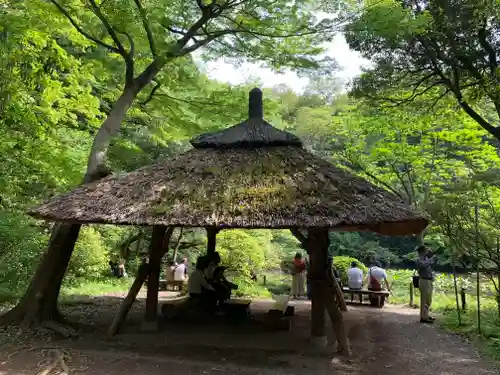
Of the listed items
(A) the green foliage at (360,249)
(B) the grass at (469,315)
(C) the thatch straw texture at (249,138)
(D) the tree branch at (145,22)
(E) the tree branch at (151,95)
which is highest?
(D) the tree branch at (145,22)

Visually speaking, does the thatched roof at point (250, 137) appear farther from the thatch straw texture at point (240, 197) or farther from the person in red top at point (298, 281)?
the person in red top at point (298, 281)

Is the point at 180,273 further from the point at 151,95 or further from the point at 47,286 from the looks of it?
the point at 47,286

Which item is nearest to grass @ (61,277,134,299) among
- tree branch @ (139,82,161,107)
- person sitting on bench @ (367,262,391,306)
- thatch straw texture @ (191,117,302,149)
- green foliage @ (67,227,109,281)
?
green foliage @ (67,227,109,281)

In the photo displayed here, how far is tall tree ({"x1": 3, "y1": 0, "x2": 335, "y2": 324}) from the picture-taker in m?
7.93

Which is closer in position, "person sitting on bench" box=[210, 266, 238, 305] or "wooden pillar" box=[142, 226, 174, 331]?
"wooden pillar" box=[142, 226, 174, 331]

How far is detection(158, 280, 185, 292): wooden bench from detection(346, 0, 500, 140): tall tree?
26.6 feet

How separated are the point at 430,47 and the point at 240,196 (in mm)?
6536

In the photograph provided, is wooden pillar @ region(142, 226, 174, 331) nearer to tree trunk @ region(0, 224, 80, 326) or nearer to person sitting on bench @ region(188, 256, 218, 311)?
person sitting on bench @ region(188, 256, 218, 311)

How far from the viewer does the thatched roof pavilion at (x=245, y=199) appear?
621cm

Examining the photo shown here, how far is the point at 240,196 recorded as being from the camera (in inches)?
258

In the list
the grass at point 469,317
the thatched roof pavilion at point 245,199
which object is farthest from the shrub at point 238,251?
the thatched roof pavilion at point 245,199

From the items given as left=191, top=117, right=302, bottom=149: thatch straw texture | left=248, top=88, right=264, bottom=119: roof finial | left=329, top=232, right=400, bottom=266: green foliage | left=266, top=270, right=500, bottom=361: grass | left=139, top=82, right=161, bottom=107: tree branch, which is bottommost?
left=266, top=270, right=500, bottom=361: grass

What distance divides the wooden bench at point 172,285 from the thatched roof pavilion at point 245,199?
19.3ft

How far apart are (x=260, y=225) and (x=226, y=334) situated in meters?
2.92
